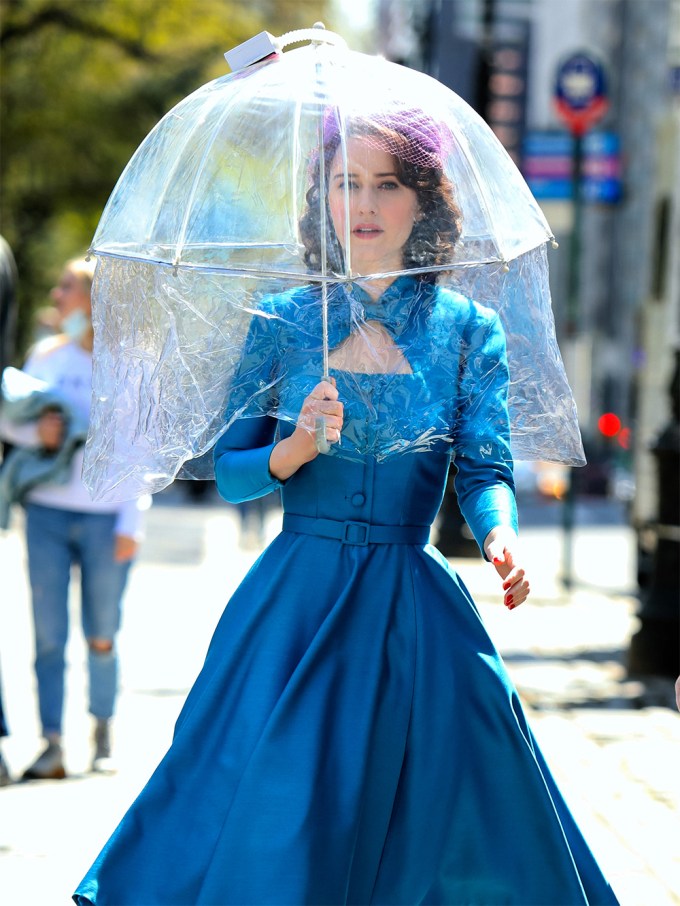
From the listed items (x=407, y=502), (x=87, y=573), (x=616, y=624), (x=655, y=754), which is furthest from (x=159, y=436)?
(x=616, y=624)

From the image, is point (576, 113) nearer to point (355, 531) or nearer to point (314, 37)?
point (314, 37)

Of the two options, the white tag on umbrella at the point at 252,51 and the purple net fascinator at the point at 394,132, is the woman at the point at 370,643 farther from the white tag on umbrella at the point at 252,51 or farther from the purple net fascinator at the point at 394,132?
the white tag on umbrella at the point at 252,51

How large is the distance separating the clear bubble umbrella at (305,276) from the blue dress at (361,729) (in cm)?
4

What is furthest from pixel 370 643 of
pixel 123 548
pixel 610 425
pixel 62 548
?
pixel 610 425

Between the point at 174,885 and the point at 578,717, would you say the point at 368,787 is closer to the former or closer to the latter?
the point at 174,885

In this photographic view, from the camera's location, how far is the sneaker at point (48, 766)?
6.01 meters

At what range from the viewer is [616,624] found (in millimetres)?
11102

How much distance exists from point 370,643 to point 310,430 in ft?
1.51

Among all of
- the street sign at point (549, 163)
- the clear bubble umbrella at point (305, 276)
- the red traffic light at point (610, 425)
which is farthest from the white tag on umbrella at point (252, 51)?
the red traffic light at point (610, 425)

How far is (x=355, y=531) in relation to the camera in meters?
3.44

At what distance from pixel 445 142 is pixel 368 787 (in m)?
1.33

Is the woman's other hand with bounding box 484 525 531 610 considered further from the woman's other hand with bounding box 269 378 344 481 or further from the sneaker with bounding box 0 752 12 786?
the sneaker with bounding box 0 752 12 786

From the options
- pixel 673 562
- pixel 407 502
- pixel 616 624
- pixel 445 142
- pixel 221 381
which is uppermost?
pixel 445 142

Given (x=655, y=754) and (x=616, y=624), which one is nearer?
(x=655, y=754)
